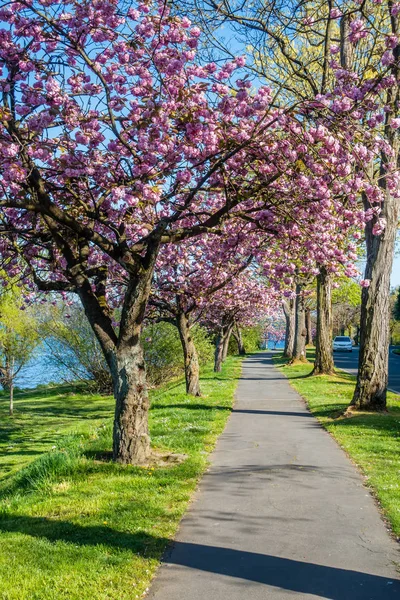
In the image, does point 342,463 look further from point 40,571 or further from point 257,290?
point 257,290

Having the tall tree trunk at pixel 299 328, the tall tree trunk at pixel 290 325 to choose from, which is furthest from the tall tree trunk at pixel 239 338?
the tall tree trunk at pixel 299 328

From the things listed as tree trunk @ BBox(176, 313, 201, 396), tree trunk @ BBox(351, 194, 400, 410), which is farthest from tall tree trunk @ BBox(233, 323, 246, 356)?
tree trunk @ BBox(351, 194, 400, 410)

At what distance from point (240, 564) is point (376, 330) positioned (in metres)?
9.47

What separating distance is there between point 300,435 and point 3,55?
7892mm

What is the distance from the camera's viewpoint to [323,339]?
74.5 ft

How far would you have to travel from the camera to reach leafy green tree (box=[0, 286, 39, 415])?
2209 cm

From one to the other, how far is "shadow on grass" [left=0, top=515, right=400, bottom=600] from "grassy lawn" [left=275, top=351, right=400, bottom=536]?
1.19m

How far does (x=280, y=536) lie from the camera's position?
5.24m

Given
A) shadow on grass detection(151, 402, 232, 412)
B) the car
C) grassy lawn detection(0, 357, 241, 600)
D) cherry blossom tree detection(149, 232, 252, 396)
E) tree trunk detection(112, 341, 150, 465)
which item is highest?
cherry blossom tree detection(149, 232, 252, 396)

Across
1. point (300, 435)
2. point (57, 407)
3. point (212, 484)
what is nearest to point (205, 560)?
point (212, 484)

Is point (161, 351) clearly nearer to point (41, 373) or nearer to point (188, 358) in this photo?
point (41, 373)

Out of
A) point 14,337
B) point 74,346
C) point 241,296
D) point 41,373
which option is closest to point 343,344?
point 41,373

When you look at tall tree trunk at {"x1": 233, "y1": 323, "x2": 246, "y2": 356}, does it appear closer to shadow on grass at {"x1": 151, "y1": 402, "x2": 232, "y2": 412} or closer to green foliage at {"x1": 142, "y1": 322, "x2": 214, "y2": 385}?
green foliage at {"x1": 142, "y1": 322, "x2": 214, "y2": 385}

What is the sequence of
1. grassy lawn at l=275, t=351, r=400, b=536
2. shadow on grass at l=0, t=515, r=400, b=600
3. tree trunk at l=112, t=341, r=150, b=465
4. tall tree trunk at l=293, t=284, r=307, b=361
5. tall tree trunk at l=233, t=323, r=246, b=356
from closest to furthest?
shadow on grass at l=0, t=515, r=400, b=600
grassy lawn at l=275, t=351, r=400, b=536
tree trunk at l=112, t=341, r=150, b=465
tall tree trunk at l=293, t=284, r=307, b=361
tall tree trunk at l=233, t=323, r=246, b=356
